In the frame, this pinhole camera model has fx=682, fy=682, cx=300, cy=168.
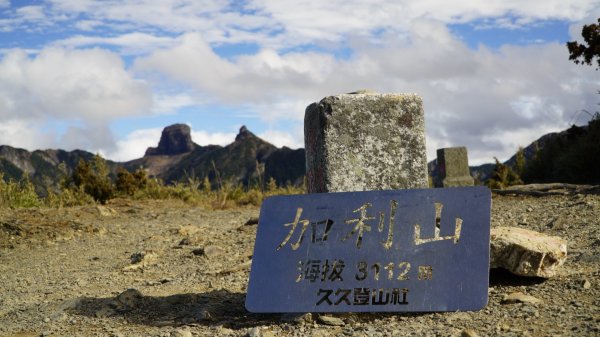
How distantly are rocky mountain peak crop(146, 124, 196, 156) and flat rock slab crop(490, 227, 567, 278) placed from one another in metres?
120

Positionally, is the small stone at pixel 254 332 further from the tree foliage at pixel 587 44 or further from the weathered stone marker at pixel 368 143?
the tree foliage at pixel 587 44

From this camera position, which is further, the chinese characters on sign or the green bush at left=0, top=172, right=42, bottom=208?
the green bush at left=0, top=172, right=42, bottom=208

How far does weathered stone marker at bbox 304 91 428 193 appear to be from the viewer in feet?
18.0

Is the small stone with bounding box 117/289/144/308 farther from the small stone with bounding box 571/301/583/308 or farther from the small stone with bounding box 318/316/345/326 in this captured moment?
the small stone with bounding box 571/301/583/308

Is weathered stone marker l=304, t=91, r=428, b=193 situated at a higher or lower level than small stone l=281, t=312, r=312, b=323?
higher

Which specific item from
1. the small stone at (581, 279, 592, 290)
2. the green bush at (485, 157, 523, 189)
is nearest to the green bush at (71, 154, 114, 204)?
the green bush at (485, 157, 523, 189)

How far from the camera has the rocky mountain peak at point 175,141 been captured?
123775 mm

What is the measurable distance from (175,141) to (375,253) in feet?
402

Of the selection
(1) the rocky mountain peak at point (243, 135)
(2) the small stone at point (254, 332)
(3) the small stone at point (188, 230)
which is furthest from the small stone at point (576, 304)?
(1) the rocky mountain peak at point (243, 135)

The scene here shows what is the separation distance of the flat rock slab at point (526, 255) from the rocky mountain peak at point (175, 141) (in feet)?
393

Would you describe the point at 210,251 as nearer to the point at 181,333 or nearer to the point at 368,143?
the point at 368,143

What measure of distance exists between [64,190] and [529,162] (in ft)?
36.3

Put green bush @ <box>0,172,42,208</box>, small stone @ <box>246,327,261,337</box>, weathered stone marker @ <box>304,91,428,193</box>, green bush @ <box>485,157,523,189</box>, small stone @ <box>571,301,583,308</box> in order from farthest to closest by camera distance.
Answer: green bush @ <box>485,157,523,189</box>, green bush @ <box>0,172,42,208</box>, weathered stone marker @ <box>304,91,428,193</box>, small stone @ <box>571,301,583,308</box>, small stone @ <box>246,327,261,337</box>

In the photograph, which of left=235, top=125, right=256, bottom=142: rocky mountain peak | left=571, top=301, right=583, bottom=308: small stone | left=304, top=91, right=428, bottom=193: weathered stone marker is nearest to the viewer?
left=571, top=301, right=583, bottom=308: small stone
